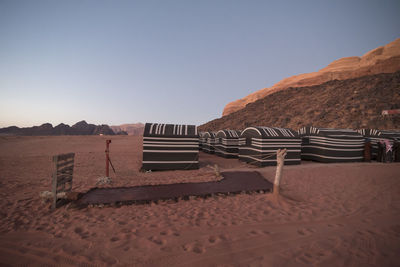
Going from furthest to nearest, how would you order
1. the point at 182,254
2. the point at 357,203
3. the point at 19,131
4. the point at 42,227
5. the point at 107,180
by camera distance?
the point at 19,131
the point at 107,180
the point at 357,203
the point at 42,227
the point at 182,254

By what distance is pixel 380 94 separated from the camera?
30406mm

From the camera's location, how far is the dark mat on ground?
5.55 metres

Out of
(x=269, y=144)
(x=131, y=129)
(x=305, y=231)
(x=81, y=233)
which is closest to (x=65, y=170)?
(x=81, y=233)

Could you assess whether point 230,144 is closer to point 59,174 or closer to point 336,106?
point 59,174

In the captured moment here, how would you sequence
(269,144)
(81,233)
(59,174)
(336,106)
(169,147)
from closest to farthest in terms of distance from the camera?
1. (81,233)
2. (59,174)
3. (169,147)
4. (269,144)
5. (336,106)

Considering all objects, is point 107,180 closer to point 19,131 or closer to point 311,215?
point 311,215

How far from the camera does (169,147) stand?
10.4 metres

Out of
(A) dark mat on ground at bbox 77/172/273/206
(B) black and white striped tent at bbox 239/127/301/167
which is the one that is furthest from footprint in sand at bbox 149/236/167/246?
(B) black and white striped tent at bbox 239/127/301/167

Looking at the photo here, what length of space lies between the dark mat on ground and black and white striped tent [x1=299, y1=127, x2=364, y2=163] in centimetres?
778

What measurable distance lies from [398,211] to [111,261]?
6965 mm

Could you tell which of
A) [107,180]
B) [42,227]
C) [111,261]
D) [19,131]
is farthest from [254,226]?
[19,131]

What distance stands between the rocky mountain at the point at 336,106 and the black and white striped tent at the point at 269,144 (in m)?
20.0

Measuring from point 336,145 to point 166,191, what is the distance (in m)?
12.3

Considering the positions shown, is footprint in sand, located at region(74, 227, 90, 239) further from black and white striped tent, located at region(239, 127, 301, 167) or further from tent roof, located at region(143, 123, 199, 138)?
black and white striped tent, located at region(239, 127, 301, 167)
